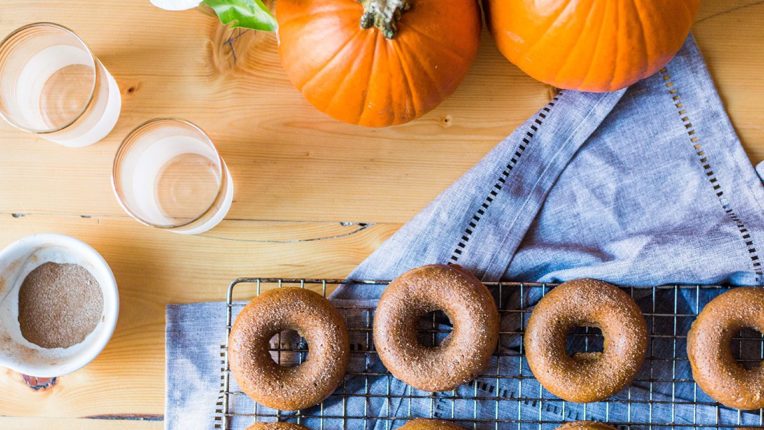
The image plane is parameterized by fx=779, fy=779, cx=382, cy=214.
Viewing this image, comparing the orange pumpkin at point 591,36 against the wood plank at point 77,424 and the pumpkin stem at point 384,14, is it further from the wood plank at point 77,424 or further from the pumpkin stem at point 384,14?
the wood plank at point 77,424

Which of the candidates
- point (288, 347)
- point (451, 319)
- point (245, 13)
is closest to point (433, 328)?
point (451, 319)

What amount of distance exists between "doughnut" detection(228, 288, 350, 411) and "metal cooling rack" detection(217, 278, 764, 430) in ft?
0.22

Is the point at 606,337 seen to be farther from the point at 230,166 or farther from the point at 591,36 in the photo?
the point at 230,166

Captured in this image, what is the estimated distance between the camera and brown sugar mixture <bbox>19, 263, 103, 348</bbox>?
5.14 ft

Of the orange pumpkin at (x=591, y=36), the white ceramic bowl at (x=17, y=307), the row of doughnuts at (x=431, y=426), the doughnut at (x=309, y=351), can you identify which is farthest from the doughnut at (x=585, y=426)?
the white ceramic bowl at (x=17, y=307)

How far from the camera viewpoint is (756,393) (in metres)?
1.45

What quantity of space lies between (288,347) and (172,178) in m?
0.42

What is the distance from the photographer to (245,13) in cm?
136

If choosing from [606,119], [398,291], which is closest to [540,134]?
[606,119]

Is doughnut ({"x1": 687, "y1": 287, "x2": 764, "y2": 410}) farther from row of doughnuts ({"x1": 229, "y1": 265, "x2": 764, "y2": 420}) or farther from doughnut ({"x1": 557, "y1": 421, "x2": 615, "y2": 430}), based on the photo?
doughnut ({"x1": 557, "y1": 421, "x2": 615, "y2": 430})

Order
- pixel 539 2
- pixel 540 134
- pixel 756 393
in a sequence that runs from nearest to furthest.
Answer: pixel 539 2, pixel 756 393, pixel 540 134

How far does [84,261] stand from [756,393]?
52.2 inches

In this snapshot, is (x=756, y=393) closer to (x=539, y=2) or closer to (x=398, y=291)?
(x=398, y=291)

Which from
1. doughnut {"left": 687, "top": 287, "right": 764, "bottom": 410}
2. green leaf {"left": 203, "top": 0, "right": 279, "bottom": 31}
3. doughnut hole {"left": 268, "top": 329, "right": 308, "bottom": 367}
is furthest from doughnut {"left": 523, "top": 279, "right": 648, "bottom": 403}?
green leaf {"left": 203, "top": 0, "right": 279, "bottom": 31}
